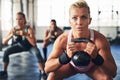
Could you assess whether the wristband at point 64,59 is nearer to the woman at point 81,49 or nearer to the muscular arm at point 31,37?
the woman at point 81,49

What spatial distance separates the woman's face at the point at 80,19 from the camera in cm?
233

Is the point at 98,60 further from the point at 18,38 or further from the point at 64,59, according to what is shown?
the point at 18,38

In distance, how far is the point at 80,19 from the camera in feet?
7.68

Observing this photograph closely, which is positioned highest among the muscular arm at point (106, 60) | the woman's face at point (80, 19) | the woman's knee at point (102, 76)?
the woman's face at point (80, 19)

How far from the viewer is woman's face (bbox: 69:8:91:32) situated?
7.65ft

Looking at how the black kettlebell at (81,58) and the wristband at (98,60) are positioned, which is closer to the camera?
the black kettlebell at (81,58)

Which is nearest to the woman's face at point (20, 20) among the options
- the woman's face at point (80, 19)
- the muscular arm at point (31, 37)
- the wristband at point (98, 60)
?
the muscular arm at point (31, 37)

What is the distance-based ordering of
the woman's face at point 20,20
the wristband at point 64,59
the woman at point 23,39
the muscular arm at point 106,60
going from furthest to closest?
the woman at point 23,39, the woman's face at point 20,20, the muscular arm at point 106,60, the wristband at point 64,59

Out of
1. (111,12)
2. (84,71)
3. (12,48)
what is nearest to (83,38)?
(84,71)

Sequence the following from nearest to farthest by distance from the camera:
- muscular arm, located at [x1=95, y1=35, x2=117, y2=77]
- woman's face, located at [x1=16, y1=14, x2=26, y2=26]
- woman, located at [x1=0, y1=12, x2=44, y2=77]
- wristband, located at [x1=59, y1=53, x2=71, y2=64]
Answer: wristband, located at [x1=59, y1=53, x2=71, y2=64] < muscular arm, located at [x1=95, y1=35, x2=117, y2=77] < woman's face, located at [x1=16, y1=14, x2=26, y2=26] < woman, located at [x1=0, y1=12, x2=44, y2=77]

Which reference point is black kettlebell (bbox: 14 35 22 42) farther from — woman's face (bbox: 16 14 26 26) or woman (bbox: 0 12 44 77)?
woman's face (bbox: 16 14 26 26)

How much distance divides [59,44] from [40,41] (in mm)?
13208

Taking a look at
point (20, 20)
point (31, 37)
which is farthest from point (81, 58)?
point (31, 37)

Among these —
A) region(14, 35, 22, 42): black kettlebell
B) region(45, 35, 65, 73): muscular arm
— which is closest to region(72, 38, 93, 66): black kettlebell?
region(45, 35, 65, 73): muscular arm
